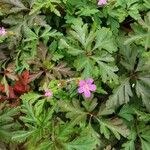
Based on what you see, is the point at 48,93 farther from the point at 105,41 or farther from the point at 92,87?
the point at 105,41

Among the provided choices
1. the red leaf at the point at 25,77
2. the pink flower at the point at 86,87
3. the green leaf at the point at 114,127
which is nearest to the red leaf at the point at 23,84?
the red leaf at the point at 25,77

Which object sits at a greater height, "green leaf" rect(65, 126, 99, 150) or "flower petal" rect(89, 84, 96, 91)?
"flower petal" rect(89, 84, 96, 91)

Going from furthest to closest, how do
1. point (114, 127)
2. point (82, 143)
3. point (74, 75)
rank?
point (74, 75) → point (114, 127) → point (82, 143)

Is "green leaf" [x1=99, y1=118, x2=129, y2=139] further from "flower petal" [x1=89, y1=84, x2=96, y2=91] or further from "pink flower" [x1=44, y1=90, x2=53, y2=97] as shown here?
"pink flower" [x1=44, y1=90, x2=53, y2=97]

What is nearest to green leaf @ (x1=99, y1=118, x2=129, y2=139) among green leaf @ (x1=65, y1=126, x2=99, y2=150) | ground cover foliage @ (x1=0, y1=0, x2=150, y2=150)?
ground cover foliage @ (x1=0, y1=0, x2=150, y2=150)

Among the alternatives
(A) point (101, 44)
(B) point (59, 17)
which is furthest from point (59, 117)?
(B) point (59, 17)

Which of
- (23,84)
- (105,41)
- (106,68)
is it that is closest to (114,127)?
(106,68)

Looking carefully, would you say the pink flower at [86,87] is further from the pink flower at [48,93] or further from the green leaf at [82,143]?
the green leaf at [82,143]

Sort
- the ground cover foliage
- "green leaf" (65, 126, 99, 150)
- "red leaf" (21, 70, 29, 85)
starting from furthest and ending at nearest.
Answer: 1. "red leaf" (21, 70, 29, 85)
2. the ground cover foliage
3. "green leaf" (65, 126, 99, 150)
